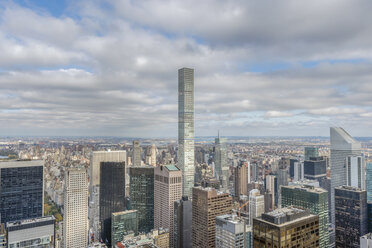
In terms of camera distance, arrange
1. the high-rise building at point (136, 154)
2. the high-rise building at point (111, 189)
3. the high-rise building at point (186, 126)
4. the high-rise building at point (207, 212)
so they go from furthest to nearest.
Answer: the high-rise building at point (186, 126) → the high-rise building at point (136, 154) → the high-rise building at point (111, 189) → the high-rise building at point (207, 212)

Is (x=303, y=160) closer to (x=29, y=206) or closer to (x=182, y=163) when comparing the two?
(x=182, y=163)

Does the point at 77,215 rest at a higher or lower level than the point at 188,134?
lower

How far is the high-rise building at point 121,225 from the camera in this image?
40.7 metres

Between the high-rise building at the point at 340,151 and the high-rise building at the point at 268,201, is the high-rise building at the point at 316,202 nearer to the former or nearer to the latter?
the high-rise building at the point at 268,201

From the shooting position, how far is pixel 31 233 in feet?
97.9

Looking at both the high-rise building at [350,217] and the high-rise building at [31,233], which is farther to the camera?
the high-rise building at [350,217]

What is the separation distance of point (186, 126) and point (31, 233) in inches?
1844

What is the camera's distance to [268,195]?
52625 mm

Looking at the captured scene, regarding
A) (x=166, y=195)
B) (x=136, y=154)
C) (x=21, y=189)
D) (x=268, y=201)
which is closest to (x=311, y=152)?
(x=268, y=201)

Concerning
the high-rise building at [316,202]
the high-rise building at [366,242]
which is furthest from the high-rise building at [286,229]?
the high-rise building at [316,202]

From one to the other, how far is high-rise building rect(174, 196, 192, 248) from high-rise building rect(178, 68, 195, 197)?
22.2 metres

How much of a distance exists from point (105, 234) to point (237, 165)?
3719cm

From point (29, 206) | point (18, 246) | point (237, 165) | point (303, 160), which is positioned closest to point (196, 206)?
point (18, 246)

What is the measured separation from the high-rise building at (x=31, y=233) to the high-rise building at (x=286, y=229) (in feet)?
88.5
